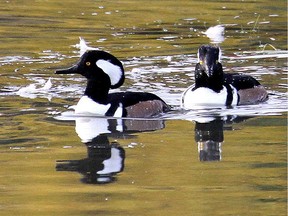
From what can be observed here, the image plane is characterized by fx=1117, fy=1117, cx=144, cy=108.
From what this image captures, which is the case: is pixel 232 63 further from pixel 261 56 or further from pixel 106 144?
pixel 106 144

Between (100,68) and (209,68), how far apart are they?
1.55m

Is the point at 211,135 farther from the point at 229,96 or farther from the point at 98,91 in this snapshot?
the point at 229,96

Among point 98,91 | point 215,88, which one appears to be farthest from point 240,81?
point 98,91

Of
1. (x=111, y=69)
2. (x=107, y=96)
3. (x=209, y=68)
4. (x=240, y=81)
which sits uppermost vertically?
(x=111, y=69)

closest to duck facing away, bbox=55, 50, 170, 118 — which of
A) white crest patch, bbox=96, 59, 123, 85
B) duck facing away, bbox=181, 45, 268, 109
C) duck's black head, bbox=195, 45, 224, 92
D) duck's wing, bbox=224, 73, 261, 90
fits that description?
white crest patch, bbox=96, 59, 123, 85

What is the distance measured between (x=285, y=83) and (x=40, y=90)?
11.1ft

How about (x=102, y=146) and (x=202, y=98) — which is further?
(x=202, y=98)

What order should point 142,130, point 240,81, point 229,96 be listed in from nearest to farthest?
point 142,130 → point 229,96 → point 240,81

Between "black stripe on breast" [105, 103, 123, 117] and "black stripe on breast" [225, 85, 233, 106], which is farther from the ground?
"black stripe on breast" [105, 103, 123, 117]

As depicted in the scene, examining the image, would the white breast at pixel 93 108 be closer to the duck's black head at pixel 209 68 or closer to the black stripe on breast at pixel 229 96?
the duck's black head at pixel 209 68

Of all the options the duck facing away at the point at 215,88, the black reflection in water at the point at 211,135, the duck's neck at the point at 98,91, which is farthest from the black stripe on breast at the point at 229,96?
the duck's neck at the point at 98,91

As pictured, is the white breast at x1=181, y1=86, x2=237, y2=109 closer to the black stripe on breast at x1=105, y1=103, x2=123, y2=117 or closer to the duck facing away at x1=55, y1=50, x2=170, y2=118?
the duck facing away at x1=55, y1=50, x2=170, y2=118

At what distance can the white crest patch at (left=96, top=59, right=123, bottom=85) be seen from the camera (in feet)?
41.9

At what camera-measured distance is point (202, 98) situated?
13688 millimetres
